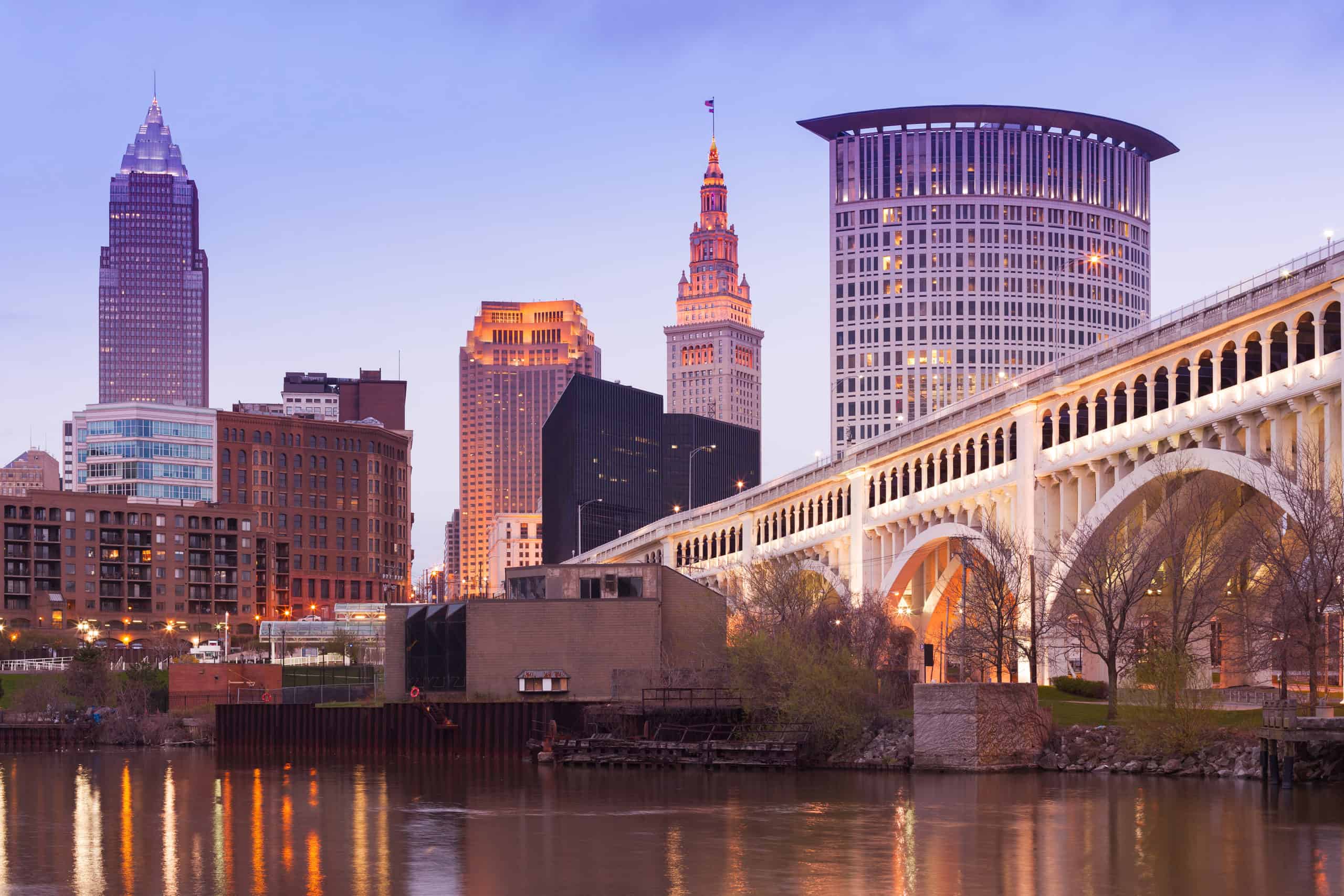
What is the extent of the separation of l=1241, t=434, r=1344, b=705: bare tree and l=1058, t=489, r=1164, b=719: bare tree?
591 cm

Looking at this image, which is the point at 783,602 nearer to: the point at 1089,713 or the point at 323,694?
the point at 323,694

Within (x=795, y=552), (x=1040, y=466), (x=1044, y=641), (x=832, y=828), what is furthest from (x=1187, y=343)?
(x=795, y=552)

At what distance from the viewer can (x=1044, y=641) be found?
291 ft

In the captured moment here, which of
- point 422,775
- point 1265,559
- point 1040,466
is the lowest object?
point 422,775

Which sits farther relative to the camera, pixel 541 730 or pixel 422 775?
pixel 541 730

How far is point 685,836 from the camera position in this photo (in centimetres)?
4550

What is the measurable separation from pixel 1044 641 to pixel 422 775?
36565 millimetres

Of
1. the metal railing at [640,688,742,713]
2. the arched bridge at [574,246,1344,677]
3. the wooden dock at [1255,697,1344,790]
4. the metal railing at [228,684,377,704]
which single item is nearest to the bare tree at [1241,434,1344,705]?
the arched bridge at [574,246,1344,677]

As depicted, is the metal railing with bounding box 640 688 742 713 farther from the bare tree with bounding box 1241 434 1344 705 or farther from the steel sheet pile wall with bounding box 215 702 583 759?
Answer: the bare tree with bounding box 1241 434 1344 705

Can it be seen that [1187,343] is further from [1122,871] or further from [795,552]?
[795,552]

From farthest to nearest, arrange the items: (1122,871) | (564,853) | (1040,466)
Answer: (1040,466), (564,853), (1122,871)

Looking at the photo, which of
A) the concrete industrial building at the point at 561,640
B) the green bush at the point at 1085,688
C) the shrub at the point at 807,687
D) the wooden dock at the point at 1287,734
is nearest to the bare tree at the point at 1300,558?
the wooden dock at the point at 1287,734

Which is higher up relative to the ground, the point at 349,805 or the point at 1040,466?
the point at 1040,466

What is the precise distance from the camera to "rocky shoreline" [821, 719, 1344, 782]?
2183 inches
